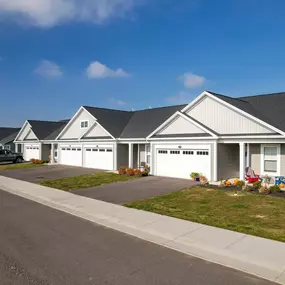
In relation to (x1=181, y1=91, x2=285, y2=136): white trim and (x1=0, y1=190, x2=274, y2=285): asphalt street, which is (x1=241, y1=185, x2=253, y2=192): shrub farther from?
(x1=0, y1=190, x2=274, y2=285): asphalt street

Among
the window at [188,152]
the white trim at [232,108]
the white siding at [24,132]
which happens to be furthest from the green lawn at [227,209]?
the white siding at [24,132]

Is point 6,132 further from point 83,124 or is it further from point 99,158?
point 99,158

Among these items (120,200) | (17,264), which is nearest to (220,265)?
(17,264)

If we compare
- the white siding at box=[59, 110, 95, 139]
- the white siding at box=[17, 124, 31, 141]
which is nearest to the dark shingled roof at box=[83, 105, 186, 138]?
the white siding at box=[59, 110, 95, 139]

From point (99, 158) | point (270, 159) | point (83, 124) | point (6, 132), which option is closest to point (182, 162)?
point (270, 159)

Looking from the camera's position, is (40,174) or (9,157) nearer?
(40,174)

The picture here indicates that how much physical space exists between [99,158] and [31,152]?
53.5 ft

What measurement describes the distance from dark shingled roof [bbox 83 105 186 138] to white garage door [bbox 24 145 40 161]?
1265 cm

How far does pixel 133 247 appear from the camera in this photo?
701cm

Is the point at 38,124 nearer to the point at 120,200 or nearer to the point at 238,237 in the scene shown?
the point at 120,200

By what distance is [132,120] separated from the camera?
29.9 meters

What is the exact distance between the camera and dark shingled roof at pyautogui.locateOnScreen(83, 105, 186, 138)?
2627 centimetres

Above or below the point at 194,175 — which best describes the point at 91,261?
below

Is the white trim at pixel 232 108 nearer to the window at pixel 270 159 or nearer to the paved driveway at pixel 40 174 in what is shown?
the window at pixel 270 159
